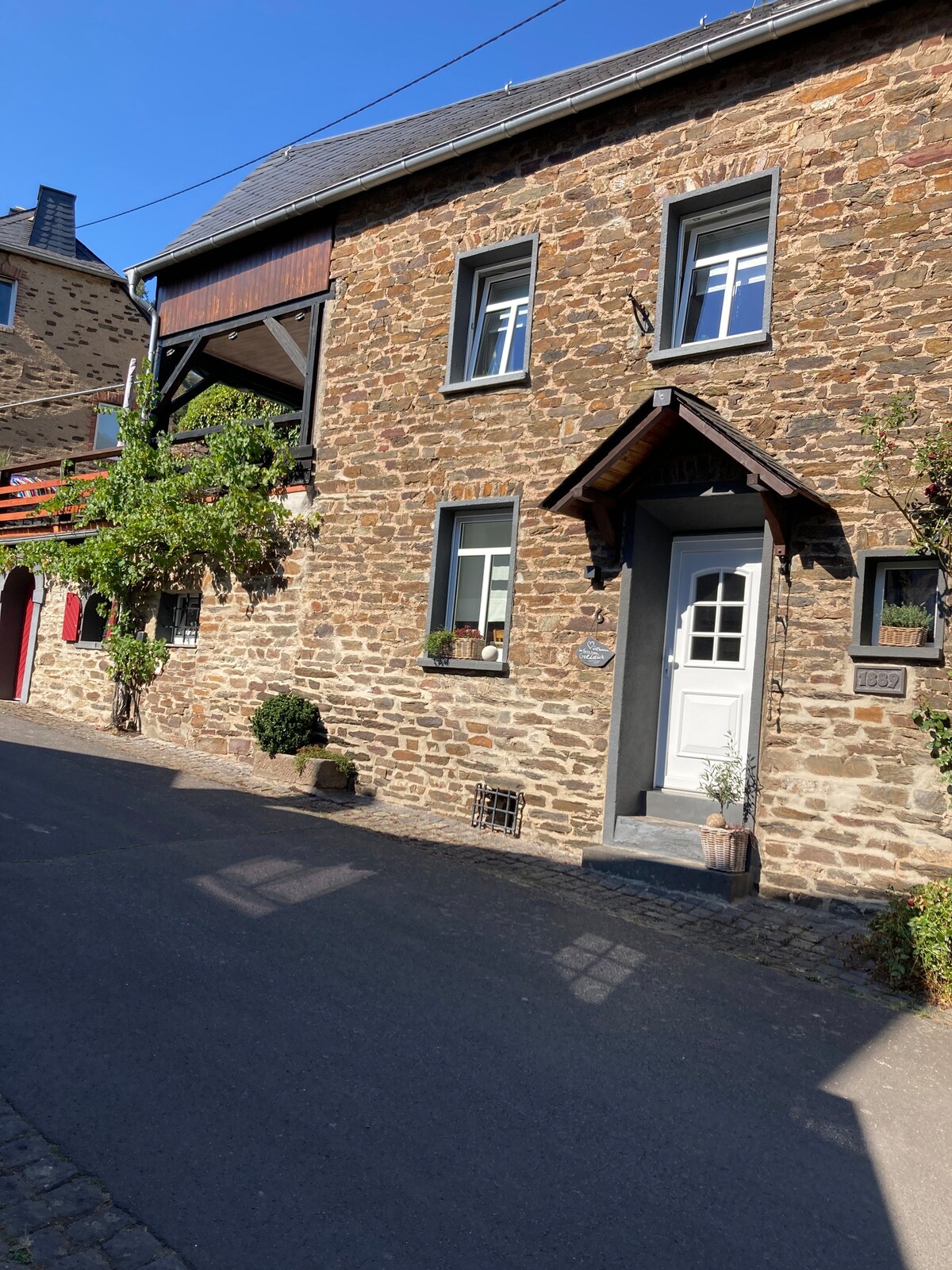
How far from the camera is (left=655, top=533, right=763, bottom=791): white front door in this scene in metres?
8.29

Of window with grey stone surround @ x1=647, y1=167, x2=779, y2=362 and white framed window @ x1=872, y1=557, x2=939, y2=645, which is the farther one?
window with grey stone surround @ x1=647, y1=167, x2=779, y2=362

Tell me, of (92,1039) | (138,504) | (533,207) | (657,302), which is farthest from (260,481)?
(92,1039)

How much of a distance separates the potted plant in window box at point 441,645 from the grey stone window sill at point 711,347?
330cm

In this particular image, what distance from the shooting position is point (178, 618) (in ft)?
44.2

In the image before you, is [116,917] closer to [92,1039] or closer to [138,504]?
[92,1039]

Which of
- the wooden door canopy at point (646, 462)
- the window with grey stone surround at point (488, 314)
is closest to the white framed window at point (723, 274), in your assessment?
the wooden door canopy at point (646, 462)

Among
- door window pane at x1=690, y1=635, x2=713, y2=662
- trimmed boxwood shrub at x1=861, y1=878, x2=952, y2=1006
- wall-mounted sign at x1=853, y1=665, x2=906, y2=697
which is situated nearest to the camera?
trimmed boxwood shrub at x1=861, y1=878, x2=952, y2=1006

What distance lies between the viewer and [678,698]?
8648mm

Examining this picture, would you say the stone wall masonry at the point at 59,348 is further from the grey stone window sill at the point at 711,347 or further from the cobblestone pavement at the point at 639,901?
the grey stone window sill at the point at 711,347

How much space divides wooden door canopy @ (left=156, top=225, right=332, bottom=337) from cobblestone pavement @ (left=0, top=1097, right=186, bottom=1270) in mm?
10372

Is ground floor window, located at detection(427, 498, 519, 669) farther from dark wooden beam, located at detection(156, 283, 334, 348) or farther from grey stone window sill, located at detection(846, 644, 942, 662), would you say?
dark wooden beam, located at detection(156, 283, 334, 348)

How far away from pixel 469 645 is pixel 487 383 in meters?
2.68

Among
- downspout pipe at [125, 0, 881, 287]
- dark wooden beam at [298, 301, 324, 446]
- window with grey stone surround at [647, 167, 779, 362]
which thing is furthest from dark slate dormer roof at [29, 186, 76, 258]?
window with grey stone surround at [647, 167, 779, 362]

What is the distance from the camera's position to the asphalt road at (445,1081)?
3055 mm
